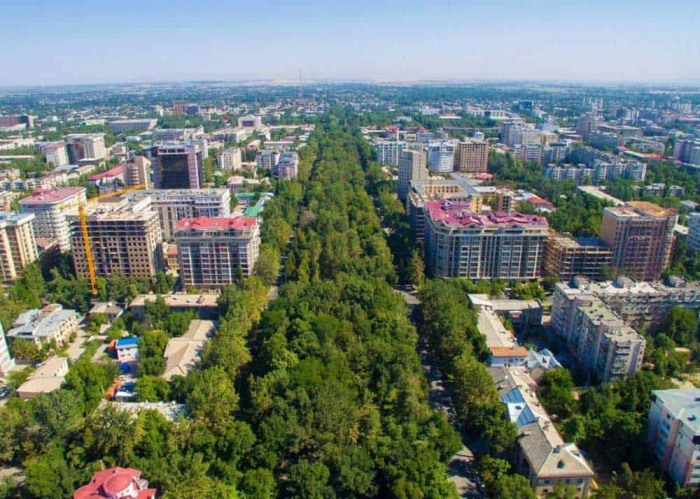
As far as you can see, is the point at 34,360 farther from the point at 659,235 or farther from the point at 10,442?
the point at 659,235

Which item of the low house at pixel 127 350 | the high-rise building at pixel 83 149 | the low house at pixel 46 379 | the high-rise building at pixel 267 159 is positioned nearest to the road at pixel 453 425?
the low house at pixel 127 350

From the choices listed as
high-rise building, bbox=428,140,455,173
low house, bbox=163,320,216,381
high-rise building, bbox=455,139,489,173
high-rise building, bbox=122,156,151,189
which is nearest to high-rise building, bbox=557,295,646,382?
low house, bbox=163,320,216,381

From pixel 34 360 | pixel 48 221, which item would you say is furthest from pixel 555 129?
pixel 34 360

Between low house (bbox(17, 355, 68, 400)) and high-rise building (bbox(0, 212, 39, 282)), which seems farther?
high-rise building (bbox(0, 212, 39, 282))

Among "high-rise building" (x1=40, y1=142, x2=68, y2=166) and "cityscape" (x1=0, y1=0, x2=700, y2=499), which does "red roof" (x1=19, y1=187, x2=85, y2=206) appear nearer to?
"cityscape" (x1=0, y1=0, x2=700, y2=499)

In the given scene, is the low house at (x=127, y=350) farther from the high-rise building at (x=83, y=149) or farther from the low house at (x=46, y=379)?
the high-rise building at (x=83, y=149)

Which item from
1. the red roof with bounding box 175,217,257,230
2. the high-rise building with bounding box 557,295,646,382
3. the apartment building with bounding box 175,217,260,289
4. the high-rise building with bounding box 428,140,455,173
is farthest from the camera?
the high-rise building with bounding box 428,140,455,173
